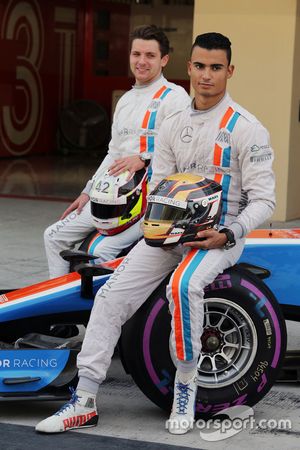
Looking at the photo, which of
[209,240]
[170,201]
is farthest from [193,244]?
[170,201]

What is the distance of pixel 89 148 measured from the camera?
19.9 m

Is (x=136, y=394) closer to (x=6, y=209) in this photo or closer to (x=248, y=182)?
(x=248, y=182)

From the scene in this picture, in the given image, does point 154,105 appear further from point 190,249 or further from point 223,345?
point 223,345

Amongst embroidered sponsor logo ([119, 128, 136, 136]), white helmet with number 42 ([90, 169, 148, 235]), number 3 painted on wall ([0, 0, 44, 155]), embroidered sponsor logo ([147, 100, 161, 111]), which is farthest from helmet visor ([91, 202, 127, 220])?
number 3 painted on wall ([0, 0, 44, 155])

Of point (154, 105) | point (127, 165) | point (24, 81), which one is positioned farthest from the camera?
point (24, 81)

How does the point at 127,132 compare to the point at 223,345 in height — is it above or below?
above

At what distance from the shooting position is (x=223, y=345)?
5.11m

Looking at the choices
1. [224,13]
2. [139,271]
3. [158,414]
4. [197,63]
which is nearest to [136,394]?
[158,414]

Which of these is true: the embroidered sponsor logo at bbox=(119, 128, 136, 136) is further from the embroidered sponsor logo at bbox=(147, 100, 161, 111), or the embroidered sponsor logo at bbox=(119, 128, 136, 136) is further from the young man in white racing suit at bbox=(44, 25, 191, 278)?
the embroidered sponsor logo at bbox=(147, 100, 161, 111)

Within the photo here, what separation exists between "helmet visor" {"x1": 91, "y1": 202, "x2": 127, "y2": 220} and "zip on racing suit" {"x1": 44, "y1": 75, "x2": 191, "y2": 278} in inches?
5.3

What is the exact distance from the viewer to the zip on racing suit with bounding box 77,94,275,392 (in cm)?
480

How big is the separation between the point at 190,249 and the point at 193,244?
0.26 feet

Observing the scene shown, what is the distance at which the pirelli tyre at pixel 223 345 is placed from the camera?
16.4ft

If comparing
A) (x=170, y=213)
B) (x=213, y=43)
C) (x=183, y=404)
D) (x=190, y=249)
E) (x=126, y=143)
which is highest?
(x=213, y=43)
